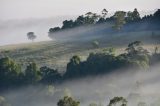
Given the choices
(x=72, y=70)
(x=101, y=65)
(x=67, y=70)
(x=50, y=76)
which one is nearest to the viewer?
(x=50, y=76)

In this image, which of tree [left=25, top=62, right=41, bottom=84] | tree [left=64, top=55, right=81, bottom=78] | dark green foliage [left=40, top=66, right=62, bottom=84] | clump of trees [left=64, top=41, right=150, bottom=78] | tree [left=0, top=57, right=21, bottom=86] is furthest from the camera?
tree [left=64, top=55, right=81, bottom=78]

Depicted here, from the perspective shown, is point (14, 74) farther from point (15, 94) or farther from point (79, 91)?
point (79, 91)

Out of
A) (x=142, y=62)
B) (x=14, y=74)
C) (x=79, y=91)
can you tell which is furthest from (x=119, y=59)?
(x=14, y=74)

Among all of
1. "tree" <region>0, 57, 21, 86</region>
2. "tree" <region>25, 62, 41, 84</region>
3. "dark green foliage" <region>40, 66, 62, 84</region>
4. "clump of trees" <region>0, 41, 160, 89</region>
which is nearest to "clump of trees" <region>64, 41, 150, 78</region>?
"clump of trees" <region>0, 41, 160, 89</region>

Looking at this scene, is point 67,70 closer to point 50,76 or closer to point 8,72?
point 50,76

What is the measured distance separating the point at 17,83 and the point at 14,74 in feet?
13.8

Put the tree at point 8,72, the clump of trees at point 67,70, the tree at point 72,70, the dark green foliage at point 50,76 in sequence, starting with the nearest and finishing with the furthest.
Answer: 1. the dark green foliage at point 50,76
2. the clump of trees at point 67,70
3. the tree at point 8,72
4. the tree at point 72,70

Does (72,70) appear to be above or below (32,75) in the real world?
below

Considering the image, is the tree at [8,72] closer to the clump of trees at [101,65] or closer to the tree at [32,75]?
the tree at [32,75]

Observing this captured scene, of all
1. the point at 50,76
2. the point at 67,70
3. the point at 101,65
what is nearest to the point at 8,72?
the point at 50,76

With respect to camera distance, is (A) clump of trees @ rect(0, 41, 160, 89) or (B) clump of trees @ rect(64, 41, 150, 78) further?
(B) clump of trees @ rect(64, 41, 150, 78)

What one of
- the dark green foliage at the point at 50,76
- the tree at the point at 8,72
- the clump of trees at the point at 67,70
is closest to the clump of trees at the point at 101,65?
the clump of trees at the point at 67,70

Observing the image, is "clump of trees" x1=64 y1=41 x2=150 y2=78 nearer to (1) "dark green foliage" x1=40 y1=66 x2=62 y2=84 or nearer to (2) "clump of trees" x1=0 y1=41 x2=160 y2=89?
(2) "clump of trees" x1=0 y1=41 x2=160 y2=89

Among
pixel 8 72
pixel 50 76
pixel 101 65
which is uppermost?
pixel 8 72
